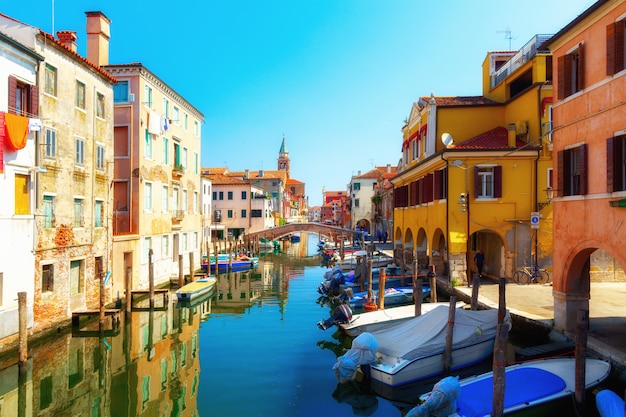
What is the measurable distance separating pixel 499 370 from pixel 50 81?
17.6 metres

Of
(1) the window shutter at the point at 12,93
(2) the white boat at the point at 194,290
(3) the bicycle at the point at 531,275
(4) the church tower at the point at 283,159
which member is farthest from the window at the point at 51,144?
(4) the church tower at the point at 283,159

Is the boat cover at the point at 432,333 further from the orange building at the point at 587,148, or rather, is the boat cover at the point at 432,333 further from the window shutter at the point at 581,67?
the window shutter at the point at 581,67

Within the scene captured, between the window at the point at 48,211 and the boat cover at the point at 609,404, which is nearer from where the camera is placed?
the boat cover at the point at 609,404

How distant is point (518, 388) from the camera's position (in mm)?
9922

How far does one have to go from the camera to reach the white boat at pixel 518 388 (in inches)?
366

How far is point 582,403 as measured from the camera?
966 cm

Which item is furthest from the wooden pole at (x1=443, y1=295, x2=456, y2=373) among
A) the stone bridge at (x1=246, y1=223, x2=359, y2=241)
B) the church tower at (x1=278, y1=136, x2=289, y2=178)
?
the church tower at (x1=278, y1=136, x2=289, y2=178)

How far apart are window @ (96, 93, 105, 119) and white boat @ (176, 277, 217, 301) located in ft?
31.4

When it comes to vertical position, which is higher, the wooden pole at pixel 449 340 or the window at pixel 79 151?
the window at pixel 79 151

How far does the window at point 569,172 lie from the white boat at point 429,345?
13.8 ft

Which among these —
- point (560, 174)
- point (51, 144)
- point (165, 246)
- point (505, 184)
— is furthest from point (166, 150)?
point (560, 174)

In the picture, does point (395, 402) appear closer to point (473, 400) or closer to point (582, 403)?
point (473, 400)

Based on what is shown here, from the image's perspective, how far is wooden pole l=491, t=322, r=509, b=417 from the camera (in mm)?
8609

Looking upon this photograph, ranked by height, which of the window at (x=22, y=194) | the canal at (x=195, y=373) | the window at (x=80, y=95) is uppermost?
the window at (x=80, y=95)
